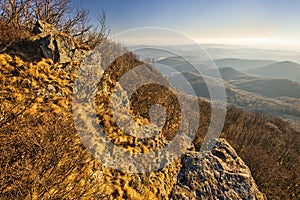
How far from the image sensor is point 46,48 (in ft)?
28.9

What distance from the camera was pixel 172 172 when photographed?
9.08 m

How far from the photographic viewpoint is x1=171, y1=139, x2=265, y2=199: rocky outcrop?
886cm

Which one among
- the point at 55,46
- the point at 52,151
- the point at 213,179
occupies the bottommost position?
the point at 213,179

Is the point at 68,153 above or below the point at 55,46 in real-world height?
below

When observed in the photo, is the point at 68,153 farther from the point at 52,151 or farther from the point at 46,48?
the point at 46,48

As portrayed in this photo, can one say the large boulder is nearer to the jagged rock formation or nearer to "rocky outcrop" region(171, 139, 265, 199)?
the jagged rock formation

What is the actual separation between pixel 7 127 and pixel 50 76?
383 cm

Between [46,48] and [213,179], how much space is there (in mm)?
10134

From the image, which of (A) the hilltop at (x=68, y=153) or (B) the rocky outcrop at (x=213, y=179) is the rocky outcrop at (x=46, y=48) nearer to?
(A) the hilltop at (x=68, y=153)

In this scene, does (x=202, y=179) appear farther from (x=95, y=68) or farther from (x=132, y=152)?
(x=95, y=68)

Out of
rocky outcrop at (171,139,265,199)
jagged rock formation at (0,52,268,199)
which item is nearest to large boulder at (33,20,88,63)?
jagged rock formation at (0,52,268,199)

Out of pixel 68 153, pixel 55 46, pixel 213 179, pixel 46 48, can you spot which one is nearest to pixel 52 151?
pixel 68 153

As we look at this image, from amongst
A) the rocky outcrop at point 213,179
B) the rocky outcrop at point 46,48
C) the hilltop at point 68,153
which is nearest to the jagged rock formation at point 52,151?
the hilltop at point 68,153

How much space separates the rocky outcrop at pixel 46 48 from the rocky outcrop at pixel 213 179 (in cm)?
787
